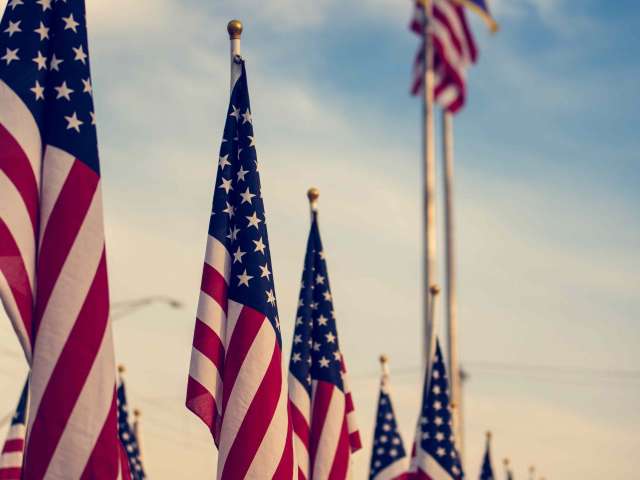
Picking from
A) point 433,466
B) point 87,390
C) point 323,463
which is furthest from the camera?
point 433,466

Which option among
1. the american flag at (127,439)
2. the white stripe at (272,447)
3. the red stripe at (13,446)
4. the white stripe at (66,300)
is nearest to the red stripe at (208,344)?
the white stripe at (272,447)

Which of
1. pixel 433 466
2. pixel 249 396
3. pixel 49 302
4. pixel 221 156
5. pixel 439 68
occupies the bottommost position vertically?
pixel 433 466

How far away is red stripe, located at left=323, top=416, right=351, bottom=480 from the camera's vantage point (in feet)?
46.9

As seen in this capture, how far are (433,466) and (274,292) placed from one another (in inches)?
321

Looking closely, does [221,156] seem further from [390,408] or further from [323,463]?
[390,408]

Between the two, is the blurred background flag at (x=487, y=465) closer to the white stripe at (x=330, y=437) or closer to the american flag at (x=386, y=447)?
the american flag at (x=386, y=447)

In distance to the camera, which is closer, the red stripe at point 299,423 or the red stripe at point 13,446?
the red stripe at point 299,423

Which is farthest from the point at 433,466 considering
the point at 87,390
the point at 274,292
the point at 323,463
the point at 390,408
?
the point at 87,390

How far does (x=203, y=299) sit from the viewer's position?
10930 millimetres

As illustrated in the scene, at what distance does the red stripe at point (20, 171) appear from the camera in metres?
8.59

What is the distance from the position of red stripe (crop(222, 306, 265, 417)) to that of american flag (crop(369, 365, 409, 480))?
10.9 m

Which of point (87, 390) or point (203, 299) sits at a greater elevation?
point (203, 299)

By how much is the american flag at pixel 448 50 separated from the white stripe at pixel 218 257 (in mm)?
16930

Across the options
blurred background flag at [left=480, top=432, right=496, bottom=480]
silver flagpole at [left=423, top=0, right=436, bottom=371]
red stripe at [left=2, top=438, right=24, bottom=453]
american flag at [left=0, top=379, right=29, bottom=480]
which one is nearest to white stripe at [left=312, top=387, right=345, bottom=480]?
american flag at [left=0, top=379, right=29, bottom=480]
